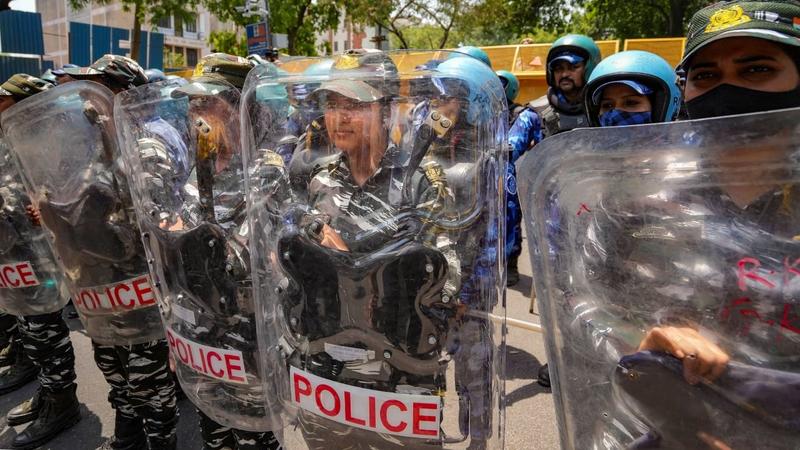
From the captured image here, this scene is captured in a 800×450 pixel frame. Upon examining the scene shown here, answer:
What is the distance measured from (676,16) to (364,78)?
20.5 metres

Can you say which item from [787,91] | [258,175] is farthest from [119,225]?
[787,91]

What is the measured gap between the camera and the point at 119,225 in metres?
2.23

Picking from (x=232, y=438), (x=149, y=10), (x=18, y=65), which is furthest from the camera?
(x=149, y=10)

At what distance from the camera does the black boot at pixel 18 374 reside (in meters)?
3.74

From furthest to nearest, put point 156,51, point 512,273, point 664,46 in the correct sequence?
1. point 156,51
2. point 664,46
3. point 512,273

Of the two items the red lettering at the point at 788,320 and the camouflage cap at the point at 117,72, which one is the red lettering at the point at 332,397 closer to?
the red lettering at the point at 788,320

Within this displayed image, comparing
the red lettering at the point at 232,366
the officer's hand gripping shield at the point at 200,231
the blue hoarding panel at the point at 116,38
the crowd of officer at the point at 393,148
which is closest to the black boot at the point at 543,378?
the crowd of officer at the point at 393,148

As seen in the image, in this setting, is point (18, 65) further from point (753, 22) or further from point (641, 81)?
point (753, 22)

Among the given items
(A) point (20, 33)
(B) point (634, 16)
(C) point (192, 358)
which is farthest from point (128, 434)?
(B) point (634, 16)

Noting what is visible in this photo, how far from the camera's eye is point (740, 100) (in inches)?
53.6

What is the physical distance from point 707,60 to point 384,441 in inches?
49.4

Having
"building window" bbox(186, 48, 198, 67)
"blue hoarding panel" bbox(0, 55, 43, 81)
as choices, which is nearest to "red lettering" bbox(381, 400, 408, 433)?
"blue hoarding panel" bbox(0, 55, 43, 81)

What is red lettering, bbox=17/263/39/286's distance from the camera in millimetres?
2921

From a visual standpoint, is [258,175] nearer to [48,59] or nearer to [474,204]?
[474,204]
